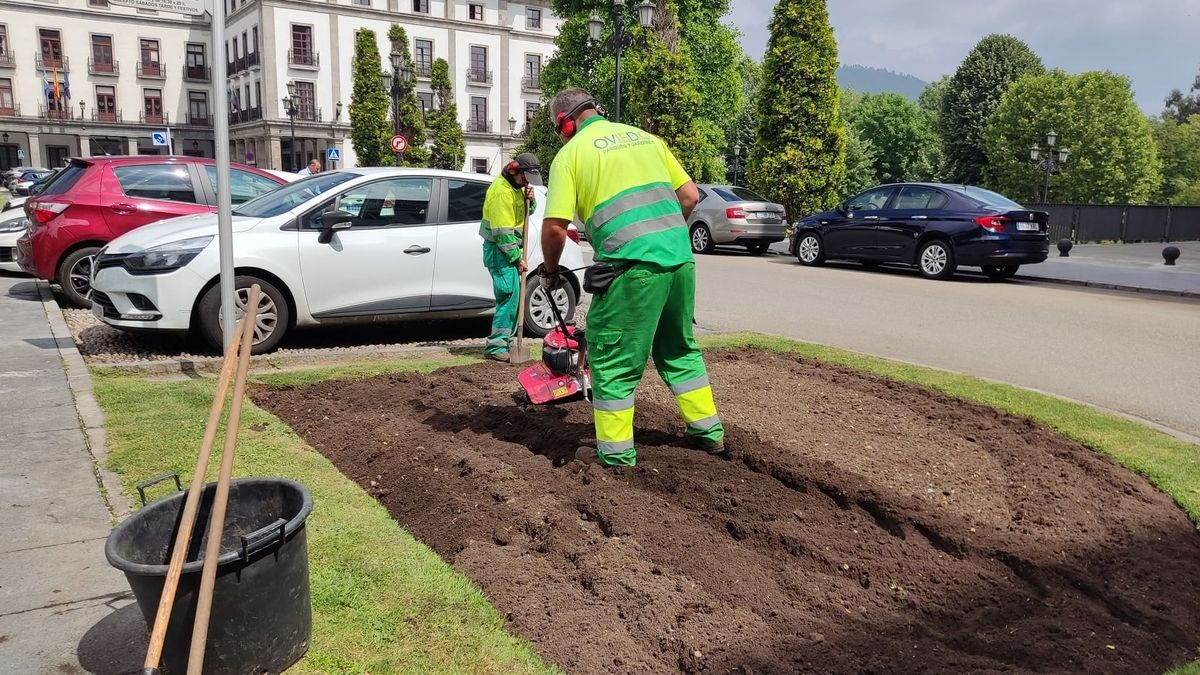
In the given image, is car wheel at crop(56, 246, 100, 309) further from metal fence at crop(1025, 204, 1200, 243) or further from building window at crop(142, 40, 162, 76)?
building window at crop(142, 40, 162, 76)

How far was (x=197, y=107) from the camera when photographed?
213 feet

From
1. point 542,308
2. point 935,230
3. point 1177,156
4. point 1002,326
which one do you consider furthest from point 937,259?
point 1177,156

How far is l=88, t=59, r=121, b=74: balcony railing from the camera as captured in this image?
60.8 meters

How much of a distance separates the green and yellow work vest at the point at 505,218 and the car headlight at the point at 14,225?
9.18 m

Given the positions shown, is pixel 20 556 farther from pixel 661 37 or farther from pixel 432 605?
pixel 661 37

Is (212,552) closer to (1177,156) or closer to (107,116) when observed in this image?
(107,116)

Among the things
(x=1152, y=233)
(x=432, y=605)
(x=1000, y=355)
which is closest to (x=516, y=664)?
(x=432, y=605)

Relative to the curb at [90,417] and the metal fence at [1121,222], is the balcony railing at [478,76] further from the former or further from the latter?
the curb at [90,417]

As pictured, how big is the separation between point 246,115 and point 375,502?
62644 millimetres

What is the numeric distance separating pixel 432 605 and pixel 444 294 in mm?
5499

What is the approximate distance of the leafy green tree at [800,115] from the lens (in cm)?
2556

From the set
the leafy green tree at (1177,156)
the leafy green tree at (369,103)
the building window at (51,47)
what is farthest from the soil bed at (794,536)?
the leafy green tree at (1177,156)

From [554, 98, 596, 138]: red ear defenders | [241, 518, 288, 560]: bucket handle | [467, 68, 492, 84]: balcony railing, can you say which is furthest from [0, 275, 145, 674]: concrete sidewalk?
[467, 68, 492, 84]: balcony railing

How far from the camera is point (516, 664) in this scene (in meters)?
2.94
